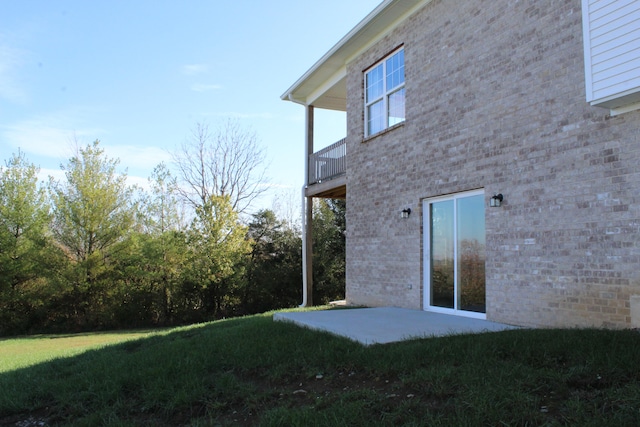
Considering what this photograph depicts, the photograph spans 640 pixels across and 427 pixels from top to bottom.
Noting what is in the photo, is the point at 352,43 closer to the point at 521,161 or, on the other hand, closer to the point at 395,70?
the point at 395,70

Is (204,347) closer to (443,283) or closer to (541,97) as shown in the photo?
(443,283)

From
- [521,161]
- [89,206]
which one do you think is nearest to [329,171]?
[521,161]

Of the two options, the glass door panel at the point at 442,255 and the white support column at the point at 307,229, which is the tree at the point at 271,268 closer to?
the white support column at the point at 307,229

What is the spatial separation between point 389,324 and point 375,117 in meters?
5.35

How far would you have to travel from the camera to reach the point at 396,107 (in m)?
9.57

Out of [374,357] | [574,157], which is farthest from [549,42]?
[374,357]

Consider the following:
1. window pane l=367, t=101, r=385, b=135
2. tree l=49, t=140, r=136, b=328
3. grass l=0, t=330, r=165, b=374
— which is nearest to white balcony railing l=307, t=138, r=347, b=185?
window pane l=367, t=101, r=385, b=135

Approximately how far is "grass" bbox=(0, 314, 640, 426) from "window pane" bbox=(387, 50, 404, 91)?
5.94m

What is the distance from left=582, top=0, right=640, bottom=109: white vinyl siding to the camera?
15.5ft

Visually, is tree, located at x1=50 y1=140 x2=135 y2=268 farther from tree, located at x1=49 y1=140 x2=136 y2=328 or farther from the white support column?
the white support column

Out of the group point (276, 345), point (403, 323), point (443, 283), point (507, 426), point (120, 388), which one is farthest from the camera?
point (443, 283)

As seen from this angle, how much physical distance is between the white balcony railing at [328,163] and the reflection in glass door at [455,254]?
3.93 m

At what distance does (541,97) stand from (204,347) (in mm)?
5476

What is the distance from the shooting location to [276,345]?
212 inches
